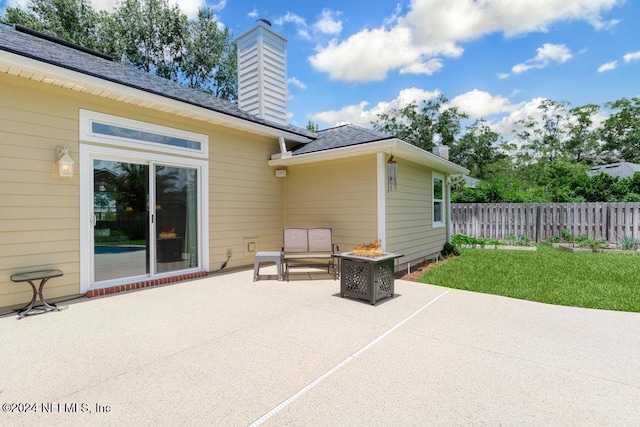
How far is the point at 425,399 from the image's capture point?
1.97 m

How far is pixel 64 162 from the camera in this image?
13.0 ft

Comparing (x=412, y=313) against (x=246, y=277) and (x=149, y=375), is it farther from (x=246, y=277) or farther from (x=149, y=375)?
(x=246, y=277)

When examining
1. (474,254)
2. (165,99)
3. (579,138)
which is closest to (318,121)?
(579,138)

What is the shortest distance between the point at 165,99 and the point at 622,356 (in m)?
6.21

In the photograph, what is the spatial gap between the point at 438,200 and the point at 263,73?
6.15 metres

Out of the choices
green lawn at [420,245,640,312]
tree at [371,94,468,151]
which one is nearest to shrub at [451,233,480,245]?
green lawn at [420,245,640,312]

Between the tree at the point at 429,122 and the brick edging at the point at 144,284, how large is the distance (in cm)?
2256

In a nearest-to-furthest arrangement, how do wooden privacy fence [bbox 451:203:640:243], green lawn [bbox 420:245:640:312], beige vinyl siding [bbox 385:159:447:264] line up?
1. green lawn [bbox 420:245:640:312]
2. beige vinyl siding [bbox 385:159:447:264]
3. wooden privacy fence [bbox 451:203:640:243]

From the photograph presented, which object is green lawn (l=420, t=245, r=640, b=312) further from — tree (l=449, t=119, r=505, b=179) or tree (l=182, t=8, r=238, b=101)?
tree (l=449, t=119, r=505, b=179)

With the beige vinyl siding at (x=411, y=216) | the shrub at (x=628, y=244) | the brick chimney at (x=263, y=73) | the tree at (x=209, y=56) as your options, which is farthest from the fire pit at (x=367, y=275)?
the tree at (x=209, y=56)

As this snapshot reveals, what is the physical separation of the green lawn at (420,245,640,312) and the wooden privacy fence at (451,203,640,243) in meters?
1.91

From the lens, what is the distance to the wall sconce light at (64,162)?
156 inches

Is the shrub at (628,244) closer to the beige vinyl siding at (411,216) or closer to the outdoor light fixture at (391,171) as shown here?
the beige vinyl siding at (411,216)

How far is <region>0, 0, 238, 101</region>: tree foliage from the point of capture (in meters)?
15.2
